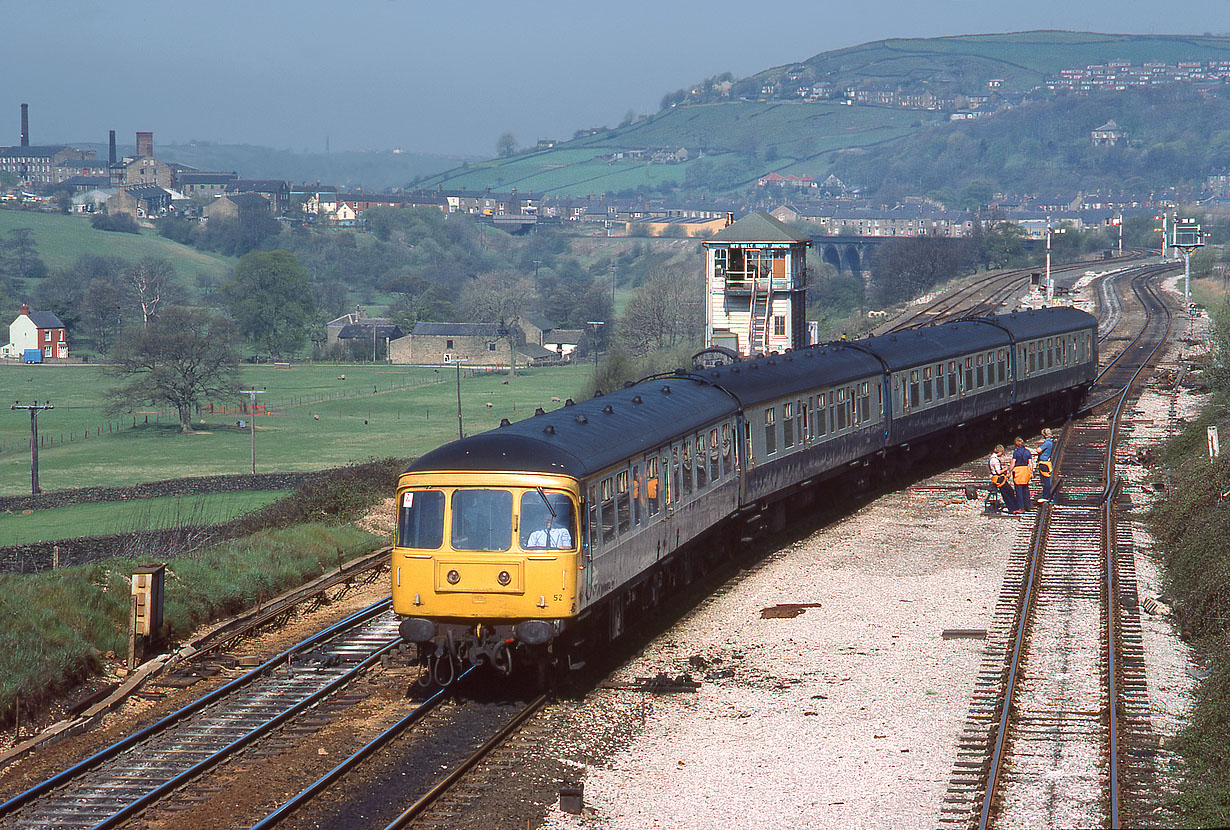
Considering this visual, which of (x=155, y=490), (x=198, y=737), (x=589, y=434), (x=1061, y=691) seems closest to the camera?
(x=198, y=737)

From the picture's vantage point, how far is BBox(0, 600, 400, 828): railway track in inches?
488

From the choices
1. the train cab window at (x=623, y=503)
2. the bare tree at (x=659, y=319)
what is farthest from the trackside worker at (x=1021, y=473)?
the bare tree at (x=659, y=319)

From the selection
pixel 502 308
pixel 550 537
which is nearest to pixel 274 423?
pixel 502 308

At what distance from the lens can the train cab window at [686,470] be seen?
63.8 feet

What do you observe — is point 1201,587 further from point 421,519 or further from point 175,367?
point 175,367

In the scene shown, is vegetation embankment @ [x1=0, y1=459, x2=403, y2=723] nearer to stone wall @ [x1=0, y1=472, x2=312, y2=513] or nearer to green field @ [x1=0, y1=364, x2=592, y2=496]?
stone wall @ [x1=0, y1=472, x2=312, y2=513]

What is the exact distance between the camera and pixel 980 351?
34.4 meters

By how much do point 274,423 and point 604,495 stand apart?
237 feet

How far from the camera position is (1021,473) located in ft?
86.8

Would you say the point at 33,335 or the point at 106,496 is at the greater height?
the point at 33,335

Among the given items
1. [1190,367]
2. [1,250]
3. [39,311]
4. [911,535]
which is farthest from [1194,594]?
[1,250]

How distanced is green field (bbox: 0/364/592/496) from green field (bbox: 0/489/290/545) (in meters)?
8.04

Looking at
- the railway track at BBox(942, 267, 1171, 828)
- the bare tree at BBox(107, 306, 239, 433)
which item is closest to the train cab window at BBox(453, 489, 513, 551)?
the railway track at BBox(942, 267, 1171, 828)

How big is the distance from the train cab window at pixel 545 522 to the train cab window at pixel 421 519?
35.9 inches
